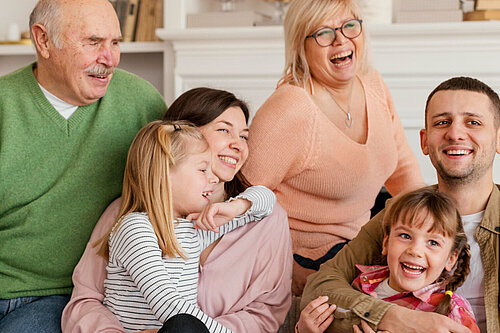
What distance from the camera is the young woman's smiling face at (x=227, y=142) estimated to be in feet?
5.77

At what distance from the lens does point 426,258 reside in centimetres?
149

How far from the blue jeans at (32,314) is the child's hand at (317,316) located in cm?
67

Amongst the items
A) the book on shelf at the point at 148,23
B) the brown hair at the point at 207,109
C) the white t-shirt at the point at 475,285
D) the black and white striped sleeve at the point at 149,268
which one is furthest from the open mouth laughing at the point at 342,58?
the book on shelf at the point at 148,23

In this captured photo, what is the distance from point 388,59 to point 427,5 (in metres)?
0.29

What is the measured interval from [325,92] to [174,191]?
69 centimetres

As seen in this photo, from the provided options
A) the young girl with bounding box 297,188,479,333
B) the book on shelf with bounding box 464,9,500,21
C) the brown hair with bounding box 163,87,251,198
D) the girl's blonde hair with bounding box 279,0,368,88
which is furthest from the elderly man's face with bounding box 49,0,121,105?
Answer: the book on shelf with bounding box 464,9,500,21

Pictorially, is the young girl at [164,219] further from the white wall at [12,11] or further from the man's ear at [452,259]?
the white wall at [12,11]

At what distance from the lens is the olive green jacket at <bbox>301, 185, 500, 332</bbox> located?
1479 mm

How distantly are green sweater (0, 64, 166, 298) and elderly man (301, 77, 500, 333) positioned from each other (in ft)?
2.39

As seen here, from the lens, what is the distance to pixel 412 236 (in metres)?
1.52

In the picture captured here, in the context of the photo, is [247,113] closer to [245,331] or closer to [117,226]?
[117,226]

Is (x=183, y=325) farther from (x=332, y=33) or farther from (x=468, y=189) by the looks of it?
(x=332, y=33)

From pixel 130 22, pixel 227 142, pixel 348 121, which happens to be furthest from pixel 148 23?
pixel 227 142

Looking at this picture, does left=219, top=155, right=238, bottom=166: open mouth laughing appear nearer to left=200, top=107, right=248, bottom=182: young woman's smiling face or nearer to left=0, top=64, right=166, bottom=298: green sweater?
left=200, top=107, right=248, bottom=182: young woman's smiling face
